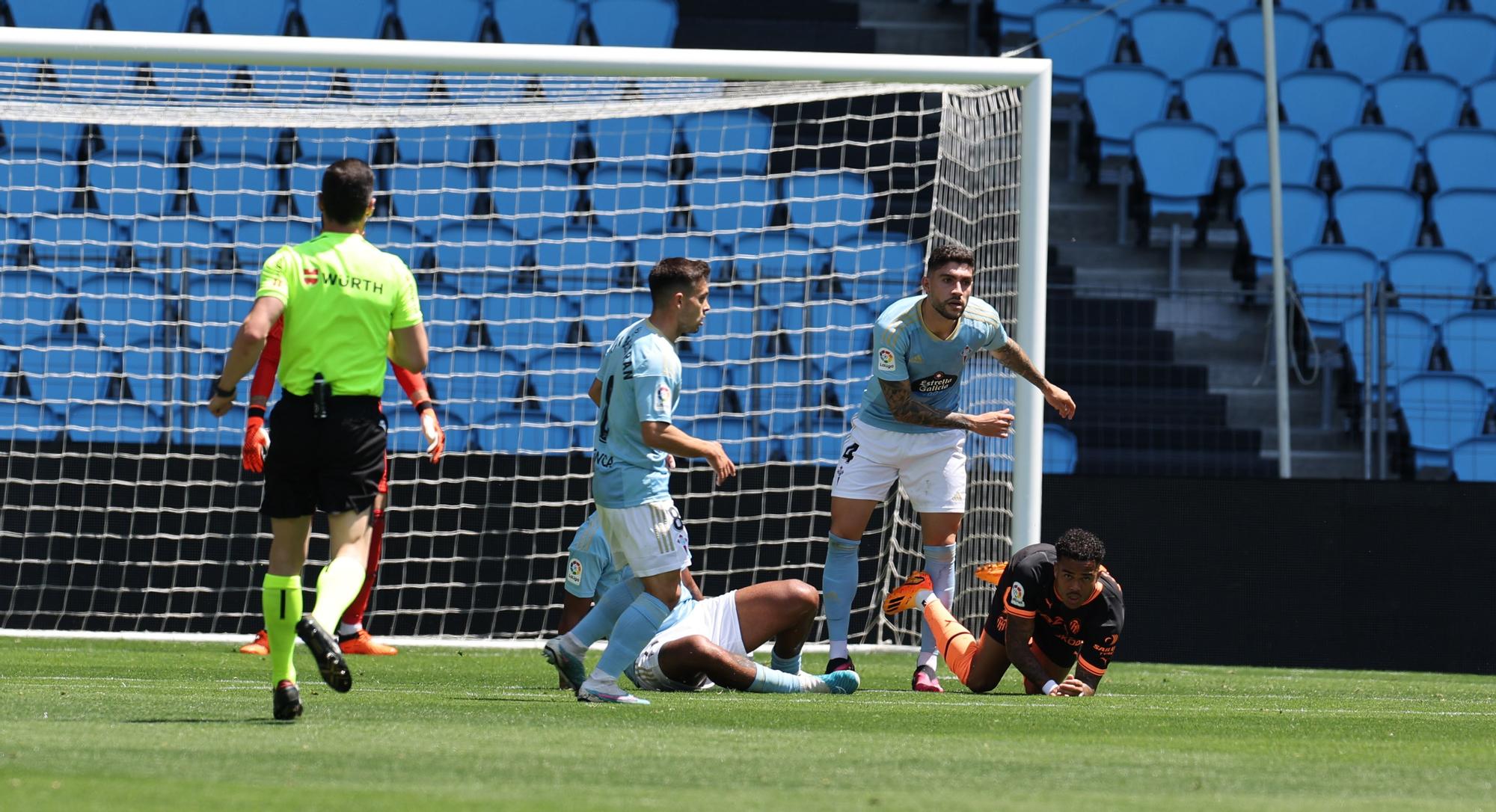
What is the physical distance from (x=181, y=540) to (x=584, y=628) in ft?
15.6

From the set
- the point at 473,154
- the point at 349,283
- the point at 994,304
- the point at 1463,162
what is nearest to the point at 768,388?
the point at 994,304

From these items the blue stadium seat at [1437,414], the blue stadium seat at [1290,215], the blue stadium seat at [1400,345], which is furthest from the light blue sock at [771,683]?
the blue stadium seat at [1290,215]

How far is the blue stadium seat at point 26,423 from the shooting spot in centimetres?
1027

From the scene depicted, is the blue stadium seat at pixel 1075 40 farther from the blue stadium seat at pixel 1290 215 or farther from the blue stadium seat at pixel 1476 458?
the blue stadium seat at pixel 1476 458

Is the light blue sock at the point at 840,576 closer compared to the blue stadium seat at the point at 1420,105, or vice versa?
the light blue sock at the point at 840,576

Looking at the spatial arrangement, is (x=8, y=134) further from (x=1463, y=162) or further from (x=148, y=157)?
(x=1463, y=162)

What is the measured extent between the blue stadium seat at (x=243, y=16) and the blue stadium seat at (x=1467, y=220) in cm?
974

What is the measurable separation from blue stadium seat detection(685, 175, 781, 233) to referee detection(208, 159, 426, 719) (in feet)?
23.6

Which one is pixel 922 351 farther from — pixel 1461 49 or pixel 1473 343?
pixel 1461 49

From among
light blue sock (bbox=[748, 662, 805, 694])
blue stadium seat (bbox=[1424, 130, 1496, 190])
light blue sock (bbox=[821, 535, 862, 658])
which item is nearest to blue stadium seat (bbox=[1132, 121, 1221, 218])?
blue stadium seat (bbox=[1424, 130, 1496, 190])

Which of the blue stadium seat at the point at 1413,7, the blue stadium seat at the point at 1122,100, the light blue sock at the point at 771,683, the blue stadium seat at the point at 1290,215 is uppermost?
the blue stadium seat at the point at 1413,7

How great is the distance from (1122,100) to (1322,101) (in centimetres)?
200

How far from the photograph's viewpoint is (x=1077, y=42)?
51.2 ft

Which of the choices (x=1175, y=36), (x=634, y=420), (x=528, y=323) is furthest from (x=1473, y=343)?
(x=634, y=420)
